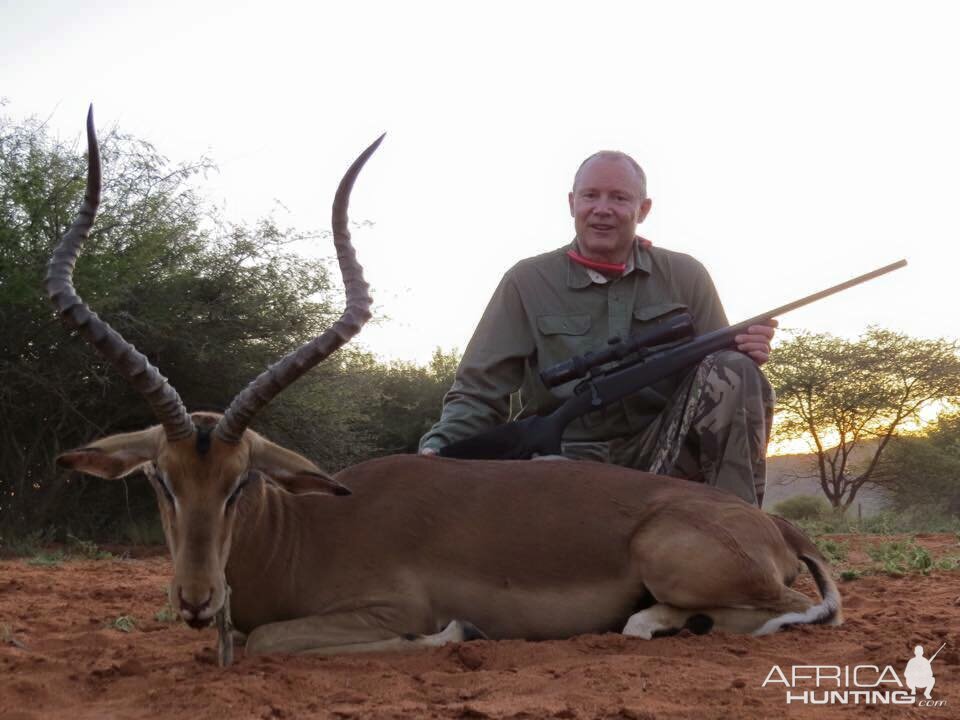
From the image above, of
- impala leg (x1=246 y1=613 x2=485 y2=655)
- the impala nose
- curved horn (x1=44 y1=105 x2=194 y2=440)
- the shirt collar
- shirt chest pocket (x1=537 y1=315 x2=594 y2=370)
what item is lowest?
impala leg (x1=246 y1=613 x2=485 y2=655)

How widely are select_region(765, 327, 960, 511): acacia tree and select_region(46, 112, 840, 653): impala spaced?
67.1ft

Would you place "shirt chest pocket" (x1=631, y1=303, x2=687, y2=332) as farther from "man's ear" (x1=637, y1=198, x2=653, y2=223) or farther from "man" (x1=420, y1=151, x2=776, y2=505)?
"man's ear" (x1=637, y1=198, x2=653, y2=223)

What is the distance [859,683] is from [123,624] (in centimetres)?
336

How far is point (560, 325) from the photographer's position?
660cm

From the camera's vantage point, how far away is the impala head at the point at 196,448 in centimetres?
387

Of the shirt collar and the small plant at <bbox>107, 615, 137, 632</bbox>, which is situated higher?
the shirt collar

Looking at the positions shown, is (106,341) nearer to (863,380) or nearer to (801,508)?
(801,508)

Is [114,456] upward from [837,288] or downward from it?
downward

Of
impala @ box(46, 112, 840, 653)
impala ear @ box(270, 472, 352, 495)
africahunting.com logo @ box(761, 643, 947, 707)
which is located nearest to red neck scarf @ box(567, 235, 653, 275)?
impala @ box(46, 112, 840, 653)

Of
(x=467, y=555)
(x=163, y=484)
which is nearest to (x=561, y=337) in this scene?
(x=467, y=555)

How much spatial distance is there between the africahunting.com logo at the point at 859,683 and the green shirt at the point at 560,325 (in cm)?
285

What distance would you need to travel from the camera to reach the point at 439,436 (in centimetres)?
630

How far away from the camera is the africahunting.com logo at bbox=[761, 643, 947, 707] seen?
3182 millimetres

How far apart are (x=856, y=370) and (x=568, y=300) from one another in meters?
19.4
